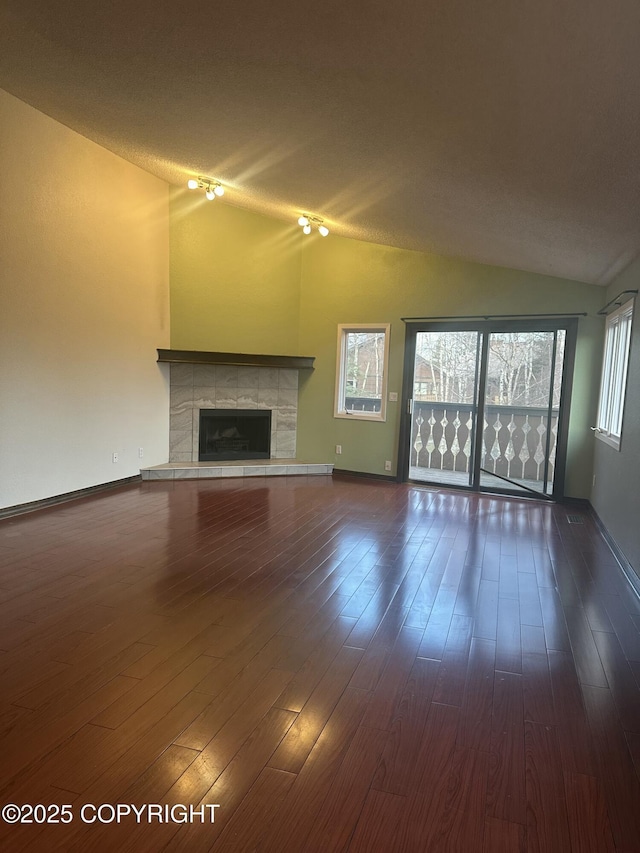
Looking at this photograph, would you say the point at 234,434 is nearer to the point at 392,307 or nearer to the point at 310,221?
the point at 392,307

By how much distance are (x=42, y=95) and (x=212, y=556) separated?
3.60 meters

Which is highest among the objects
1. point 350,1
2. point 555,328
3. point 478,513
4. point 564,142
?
point 350,1

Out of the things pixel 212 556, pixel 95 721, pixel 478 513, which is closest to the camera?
pixel 95 721

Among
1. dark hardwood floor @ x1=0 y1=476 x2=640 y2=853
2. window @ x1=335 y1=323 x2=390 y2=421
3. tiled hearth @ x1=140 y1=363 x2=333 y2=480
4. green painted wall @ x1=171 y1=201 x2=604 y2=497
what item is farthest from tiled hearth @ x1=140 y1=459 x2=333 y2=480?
dark hardwood floor @ x1=0 y1=476 x2=640 y2=853

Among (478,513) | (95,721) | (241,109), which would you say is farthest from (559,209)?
(95,721)

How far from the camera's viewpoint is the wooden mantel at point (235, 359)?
21.2 feet

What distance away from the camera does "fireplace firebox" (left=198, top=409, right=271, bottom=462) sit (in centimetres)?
705

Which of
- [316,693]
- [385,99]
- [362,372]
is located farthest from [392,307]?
[316,693]

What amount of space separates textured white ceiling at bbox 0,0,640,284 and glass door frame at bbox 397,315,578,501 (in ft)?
4.55

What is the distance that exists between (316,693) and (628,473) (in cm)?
304

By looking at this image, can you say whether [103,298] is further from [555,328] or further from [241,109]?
[555,328]

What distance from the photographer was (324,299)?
A: 23.8 feet

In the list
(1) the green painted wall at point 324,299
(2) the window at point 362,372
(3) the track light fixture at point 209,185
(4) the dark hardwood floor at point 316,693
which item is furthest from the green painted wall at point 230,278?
(4) the dark hardwood floor at point 316,693

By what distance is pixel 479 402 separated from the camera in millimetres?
6414
